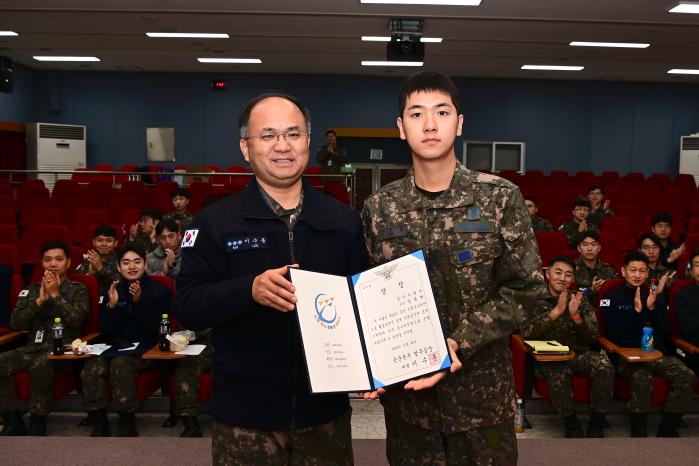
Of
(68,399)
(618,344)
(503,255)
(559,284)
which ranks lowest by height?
(68,399)

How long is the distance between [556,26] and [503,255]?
9.34 meters

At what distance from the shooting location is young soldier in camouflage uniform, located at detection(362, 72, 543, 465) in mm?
1714

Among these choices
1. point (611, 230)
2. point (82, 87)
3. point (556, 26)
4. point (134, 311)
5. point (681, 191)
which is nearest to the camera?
point (134, 311)

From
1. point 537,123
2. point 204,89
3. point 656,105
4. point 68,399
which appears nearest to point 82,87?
point 204,89

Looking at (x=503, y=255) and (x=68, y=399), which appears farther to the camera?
(x=68, y=399)

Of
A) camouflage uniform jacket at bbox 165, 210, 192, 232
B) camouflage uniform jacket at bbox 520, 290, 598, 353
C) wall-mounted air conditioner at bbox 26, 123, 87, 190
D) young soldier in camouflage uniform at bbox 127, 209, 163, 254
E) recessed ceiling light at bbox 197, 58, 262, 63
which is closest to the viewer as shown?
camouflage uniform jacket at bbox 520, 290, 598, 353

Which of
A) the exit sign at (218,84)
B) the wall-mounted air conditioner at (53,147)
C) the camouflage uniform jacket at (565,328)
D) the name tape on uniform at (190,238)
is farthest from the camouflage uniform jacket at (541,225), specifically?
the wall-mounted air conditioner at (53,147)

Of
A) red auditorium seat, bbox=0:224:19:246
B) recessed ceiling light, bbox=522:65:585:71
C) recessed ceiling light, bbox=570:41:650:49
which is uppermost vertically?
recessed ceiling light, bbox=522:65:585:71

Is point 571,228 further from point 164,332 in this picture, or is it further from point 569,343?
point 164,332

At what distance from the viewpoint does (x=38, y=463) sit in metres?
3.15

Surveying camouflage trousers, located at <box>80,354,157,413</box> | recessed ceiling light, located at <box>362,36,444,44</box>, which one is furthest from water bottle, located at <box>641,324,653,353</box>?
recessed ceiling light, located at <box>362,36,444,44</box>

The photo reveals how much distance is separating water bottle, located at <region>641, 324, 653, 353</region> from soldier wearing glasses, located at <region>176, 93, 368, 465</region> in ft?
9.82

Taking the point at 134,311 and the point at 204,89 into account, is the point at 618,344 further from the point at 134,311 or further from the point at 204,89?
the point at 204,89

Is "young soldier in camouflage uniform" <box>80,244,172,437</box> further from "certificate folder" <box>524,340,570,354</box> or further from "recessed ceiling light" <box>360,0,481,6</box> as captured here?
"recessed ceiling light" <box>360,0,481,6</box>
